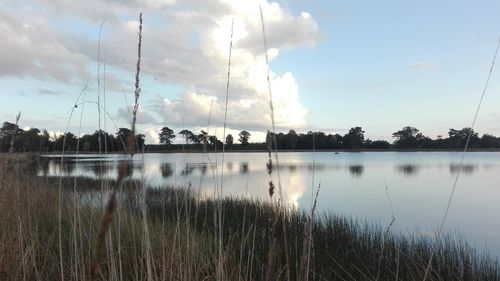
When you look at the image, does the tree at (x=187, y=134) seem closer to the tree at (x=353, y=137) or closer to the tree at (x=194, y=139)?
the tree at (x=194, y=139)

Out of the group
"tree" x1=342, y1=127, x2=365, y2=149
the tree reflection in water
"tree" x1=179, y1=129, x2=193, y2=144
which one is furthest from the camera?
"tree" x1=342, y1=127, x2=365, y2=149

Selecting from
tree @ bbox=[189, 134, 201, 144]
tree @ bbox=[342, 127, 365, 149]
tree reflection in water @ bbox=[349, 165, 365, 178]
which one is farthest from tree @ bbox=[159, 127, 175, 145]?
tree @ bbox=[342, 127, 365, 149]

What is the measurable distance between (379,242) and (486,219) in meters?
7.90

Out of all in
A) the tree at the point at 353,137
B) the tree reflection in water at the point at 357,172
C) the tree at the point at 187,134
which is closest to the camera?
the tree at the point at 187,134

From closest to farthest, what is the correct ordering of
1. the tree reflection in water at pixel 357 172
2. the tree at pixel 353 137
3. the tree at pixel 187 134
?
1. the tree at pixel 187 134
2. the tree reflection in water at pixel 357 172
3. the tree at pixel 353 137

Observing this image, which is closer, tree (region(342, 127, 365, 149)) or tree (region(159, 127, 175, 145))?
tree (region(159, 127, 175, 145))

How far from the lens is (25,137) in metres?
10.3

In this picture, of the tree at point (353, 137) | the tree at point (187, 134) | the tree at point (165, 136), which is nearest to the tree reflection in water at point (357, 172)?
the tree at point (165, 136)

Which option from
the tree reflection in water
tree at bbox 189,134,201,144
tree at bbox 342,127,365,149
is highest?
tree at bbox 342,127,365,149

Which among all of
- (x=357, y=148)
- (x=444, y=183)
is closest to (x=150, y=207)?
(x=444, y=183)

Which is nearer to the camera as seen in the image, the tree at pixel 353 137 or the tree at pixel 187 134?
the tree at pixel 187 134

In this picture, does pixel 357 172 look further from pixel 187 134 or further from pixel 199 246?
pixel 187 134

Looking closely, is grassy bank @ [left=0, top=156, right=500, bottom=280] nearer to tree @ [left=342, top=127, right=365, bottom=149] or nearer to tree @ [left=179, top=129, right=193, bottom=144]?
tree @ [left=179, top=129, right=193, bottom=144]

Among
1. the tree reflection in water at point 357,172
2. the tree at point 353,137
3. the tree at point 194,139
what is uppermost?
the tree at point 353,137
